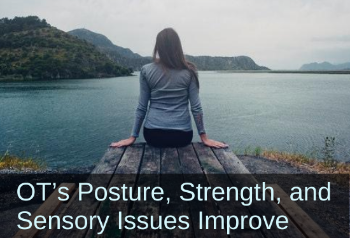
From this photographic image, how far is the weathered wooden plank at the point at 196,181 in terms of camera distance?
217 centimetres

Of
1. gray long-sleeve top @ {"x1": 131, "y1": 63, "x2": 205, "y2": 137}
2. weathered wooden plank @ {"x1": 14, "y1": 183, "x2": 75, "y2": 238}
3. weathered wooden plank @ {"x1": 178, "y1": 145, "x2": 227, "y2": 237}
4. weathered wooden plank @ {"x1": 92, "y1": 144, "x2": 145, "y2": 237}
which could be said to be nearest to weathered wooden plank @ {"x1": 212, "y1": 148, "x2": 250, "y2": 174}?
weathered wooden plank @ {"x1": 178, "y1": 145, "x2": 227, "y2": 237}

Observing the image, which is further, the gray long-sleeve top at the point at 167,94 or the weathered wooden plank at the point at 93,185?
the gray long-sleeve top at the point at 167,94

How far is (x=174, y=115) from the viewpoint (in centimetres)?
448

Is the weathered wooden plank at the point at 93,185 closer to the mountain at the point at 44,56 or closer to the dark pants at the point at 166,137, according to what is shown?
the dark pants at the point at 166,137

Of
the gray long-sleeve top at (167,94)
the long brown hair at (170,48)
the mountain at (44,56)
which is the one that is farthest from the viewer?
the mountain at (44,56)

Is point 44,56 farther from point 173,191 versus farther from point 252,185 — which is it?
point 252,185

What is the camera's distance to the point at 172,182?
297 centimetres

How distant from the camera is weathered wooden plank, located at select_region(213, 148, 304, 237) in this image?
7.29 ft

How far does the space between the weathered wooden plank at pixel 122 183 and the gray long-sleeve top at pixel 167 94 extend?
0.49m

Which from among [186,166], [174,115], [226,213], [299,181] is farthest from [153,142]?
[299,181]

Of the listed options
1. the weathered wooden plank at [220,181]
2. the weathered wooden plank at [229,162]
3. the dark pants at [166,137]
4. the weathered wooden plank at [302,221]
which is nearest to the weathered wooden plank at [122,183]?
the dark pants at [166,137]

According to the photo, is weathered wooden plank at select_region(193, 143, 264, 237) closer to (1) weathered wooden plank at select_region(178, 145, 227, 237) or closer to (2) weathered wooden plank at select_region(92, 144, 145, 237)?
(1) weathered wooden plank at select_region(178, 145, 227, 237)

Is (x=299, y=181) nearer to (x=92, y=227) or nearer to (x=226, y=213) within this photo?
(x=226, y=213)

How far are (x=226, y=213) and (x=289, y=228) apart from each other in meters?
0.46
